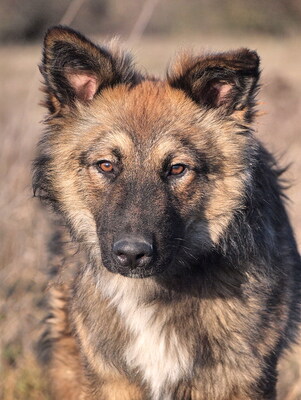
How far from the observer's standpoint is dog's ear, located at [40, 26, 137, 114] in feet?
12.9

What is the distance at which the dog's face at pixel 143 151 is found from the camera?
385cm

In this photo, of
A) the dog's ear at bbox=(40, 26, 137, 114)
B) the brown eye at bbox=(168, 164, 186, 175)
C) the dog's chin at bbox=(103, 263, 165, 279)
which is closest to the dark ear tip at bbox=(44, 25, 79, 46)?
the dog's ear at bbox=(40, 26, 137, 114)

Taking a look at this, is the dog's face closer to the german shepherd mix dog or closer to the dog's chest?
the german shepherd mix dog

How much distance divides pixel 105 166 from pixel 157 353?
1149 mm

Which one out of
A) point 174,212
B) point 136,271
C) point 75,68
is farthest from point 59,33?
point 136,271

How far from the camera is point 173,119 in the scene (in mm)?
4145

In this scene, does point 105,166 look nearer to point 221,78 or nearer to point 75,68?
point 75,68

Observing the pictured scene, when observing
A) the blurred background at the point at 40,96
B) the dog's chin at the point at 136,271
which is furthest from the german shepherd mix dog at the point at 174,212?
the blurred background at the point at 40,96

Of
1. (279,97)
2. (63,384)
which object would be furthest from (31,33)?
(63,384)

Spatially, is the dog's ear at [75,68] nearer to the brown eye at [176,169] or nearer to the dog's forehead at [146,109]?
the dog's forehead at [146,109]

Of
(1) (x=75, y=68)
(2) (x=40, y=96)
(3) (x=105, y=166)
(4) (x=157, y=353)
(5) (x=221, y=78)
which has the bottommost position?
(4) (x=157, y=353)

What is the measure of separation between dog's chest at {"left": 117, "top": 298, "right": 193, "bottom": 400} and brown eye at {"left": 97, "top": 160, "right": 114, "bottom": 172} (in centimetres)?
89

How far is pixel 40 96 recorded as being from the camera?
905 cm

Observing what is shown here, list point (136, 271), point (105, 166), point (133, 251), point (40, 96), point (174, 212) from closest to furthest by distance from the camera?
point (133, 251) < point (136, 271) < point (174, 212) < point (105, 166) < point (40, 96)
